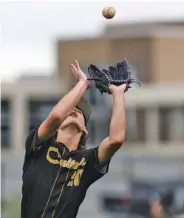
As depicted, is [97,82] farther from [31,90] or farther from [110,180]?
[31,90]

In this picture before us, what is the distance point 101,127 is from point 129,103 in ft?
6.76

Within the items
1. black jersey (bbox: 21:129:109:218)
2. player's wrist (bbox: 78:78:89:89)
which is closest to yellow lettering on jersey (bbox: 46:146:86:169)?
black jersey (bbox: 21:129:109:218)

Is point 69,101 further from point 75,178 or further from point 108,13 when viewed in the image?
point 108,13

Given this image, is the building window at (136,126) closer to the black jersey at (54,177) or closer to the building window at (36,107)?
the building window at (36,107)

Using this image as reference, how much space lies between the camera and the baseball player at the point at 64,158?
17.7ft

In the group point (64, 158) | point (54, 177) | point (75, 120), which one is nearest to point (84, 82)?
point (75, 120)

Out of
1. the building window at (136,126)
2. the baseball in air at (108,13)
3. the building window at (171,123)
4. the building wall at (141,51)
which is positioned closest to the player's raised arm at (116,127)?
the baseball in air at (108,13)

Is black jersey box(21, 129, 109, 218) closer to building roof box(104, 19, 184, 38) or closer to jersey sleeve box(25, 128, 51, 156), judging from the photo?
jersey sleeve box(25, 128, 51, 156)

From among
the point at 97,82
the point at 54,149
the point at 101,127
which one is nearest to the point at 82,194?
the point at 54,149

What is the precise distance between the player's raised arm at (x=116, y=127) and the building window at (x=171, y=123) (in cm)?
4907

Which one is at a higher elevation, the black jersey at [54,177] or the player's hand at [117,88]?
A: the player's hand at [117,88]

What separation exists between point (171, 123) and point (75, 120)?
164ft

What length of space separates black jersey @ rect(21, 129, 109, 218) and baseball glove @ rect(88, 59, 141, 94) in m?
0.38

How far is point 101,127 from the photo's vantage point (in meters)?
53.3
